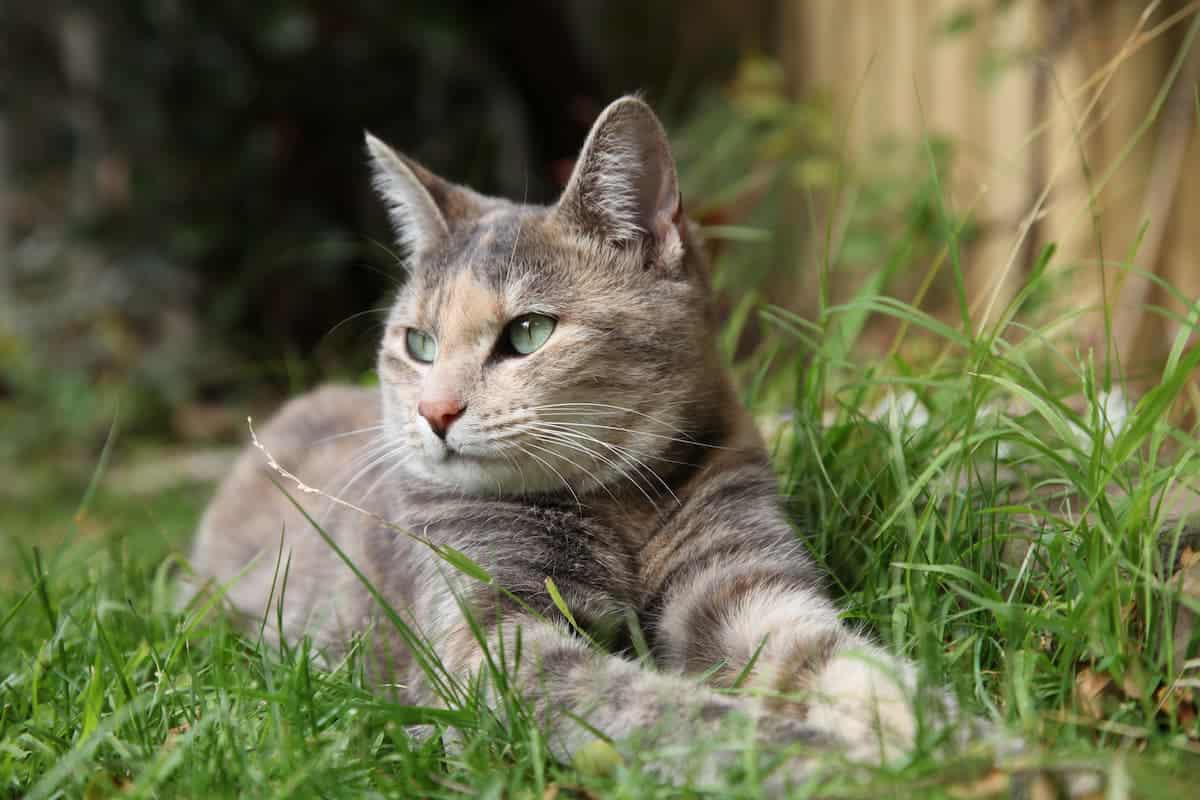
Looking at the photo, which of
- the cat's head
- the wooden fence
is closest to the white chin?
the cat's head

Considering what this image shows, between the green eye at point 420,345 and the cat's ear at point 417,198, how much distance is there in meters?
0.22

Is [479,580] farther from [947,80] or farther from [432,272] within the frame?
[947,80]

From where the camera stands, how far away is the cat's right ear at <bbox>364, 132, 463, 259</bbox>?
2346 mm

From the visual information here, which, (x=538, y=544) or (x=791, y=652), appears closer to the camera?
(x=791, y=652)

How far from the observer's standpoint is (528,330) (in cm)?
210

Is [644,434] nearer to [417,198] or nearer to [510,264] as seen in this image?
[510,264]

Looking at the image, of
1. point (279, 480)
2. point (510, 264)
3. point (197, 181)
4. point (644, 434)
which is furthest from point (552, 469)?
point (197, 181)

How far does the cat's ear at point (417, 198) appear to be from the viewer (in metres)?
2.35

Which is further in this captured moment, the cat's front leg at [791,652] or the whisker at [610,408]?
the whisker at [610,408]

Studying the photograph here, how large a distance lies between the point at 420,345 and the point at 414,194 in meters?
0.37

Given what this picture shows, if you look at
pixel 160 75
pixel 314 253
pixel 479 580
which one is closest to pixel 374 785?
pixel 479 580

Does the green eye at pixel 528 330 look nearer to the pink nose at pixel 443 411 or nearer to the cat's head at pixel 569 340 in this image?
the cat's head at pixel 569 340

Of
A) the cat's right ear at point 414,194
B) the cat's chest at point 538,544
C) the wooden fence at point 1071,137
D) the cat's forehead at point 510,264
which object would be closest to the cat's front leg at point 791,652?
the cat's chest at point 538,544

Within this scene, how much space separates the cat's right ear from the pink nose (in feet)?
1.75
